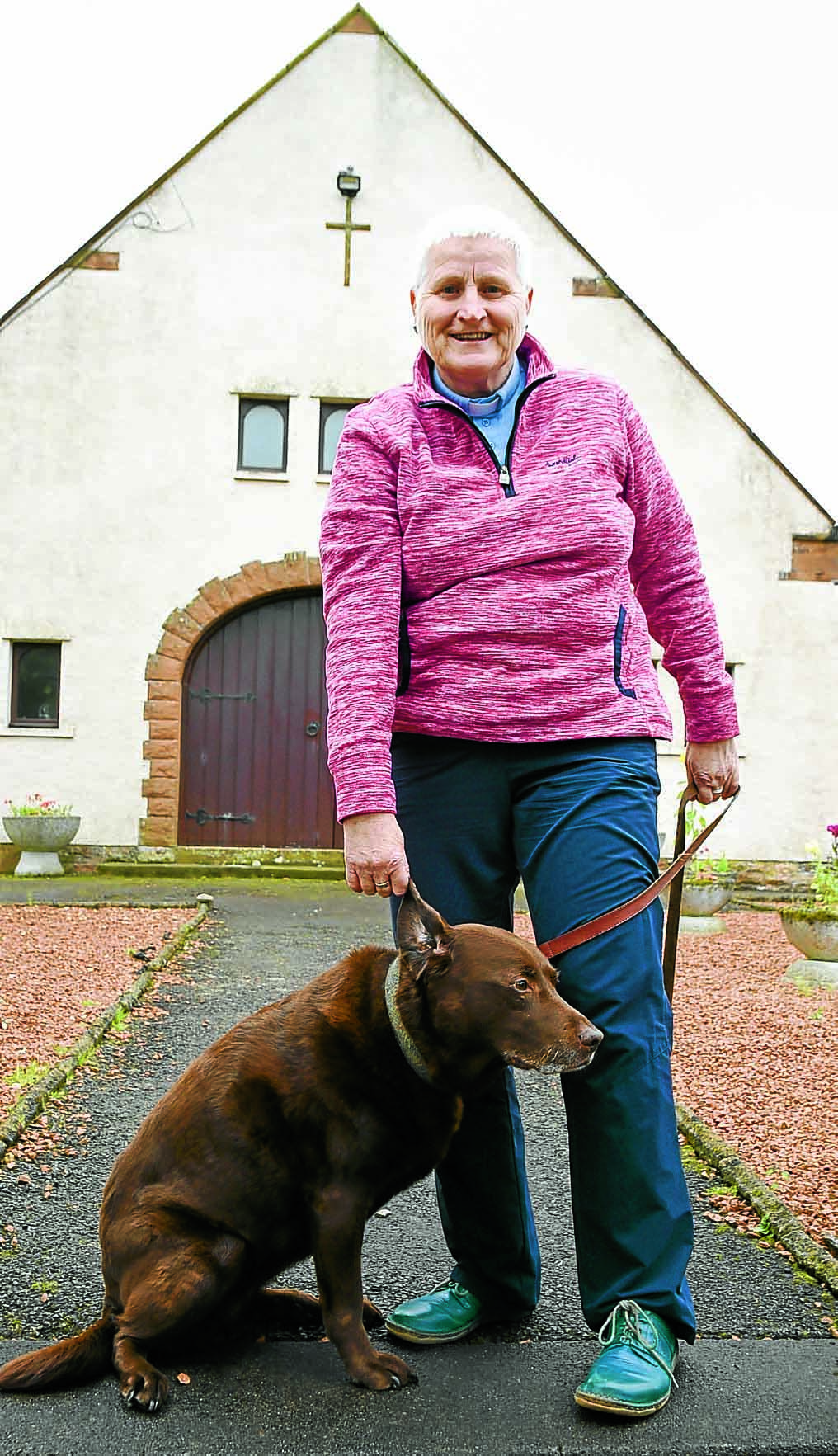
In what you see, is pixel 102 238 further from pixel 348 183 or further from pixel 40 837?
pixel 40 837

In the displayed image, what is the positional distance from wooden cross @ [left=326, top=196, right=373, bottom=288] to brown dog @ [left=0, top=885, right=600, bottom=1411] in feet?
37.4

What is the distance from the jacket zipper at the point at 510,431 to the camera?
2680 mm

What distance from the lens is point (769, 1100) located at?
15.9 feet

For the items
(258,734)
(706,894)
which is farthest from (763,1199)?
(258,734)

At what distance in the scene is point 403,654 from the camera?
108 inches

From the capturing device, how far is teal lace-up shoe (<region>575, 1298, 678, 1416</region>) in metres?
2.37

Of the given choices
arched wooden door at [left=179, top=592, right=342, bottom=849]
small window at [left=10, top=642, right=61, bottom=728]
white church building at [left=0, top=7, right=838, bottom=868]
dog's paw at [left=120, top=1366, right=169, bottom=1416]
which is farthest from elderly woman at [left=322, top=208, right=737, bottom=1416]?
small window at [left=10, top=642, right=61, bottom=728]

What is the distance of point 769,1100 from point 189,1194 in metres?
2.92

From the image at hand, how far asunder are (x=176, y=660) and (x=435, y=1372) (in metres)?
10.6

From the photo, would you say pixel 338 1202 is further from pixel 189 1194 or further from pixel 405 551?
pixel 405 551

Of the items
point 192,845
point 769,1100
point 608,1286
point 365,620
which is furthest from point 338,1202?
point 192,845

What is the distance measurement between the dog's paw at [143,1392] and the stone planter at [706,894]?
25.0ft

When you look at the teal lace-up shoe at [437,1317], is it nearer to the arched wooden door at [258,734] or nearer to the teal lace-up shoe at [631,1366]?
the teal lace-up shoe at [631,1366]

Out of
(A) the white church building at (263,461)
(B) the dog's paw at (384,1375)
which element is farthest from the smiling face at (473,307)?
(A) the white church building at (263,461)
